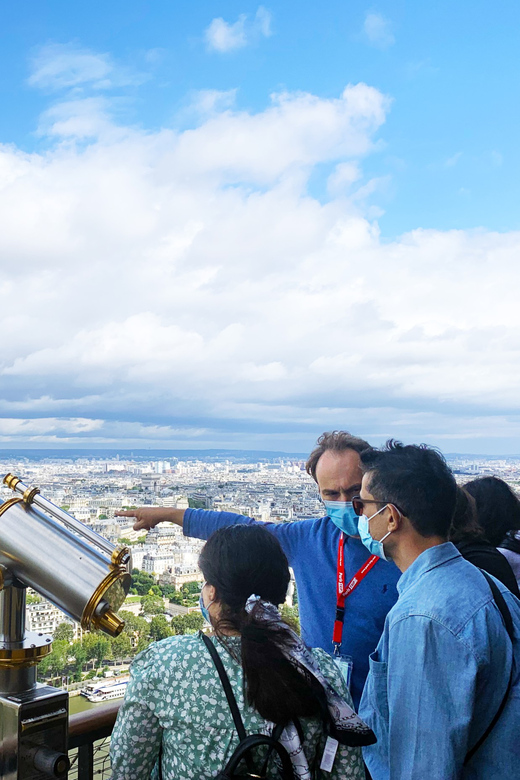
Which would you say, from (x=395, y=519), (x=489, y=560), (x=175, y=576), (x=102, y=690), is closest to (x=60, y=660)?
(x=102, y=690)

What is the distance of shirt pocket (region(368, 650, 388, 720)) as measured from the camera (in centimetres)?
125

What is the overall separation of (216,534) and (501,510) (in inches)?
48.8

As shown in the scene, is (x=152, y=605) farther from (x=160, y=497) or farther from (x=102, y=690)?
(x=160, y=497)

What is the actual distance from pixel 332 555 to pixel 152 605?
729 mm

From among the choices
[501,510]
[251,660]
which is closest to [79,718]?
[251,660]

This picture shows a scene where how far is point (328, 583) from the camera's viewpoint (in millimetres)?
1849

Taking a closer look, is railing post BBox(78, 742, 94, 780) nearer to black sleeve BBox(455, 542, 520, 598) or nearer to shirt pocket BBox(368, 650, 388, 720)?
shirt pocket BBox(368, 650, 388, 720)

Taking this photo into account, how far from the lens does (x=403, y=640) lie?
3.87ft

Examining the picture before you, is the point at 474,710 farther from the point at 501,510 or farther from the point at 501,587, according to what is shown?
the point at 501,510

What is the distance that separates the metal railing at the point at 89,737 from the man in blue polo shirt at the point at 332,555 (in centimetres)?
53

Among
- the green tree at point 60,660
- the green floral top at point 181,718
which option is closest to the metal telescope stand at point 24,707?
the green floral top at point 181,718

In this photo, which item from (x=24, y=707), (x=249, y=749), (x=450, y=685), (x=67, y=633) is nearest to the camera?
(x=24, y=707)

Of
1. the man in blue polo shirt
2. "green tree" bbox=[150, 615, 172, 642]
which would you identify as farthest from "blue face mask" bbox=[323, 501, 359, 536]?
"green tree" bbox=[150, 615, 172, 642]

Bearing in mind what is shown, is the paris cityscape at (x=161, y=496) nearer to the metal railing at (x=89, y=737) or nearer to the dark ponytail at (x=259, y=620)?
the dark ponytail at (x=259, y=620)
